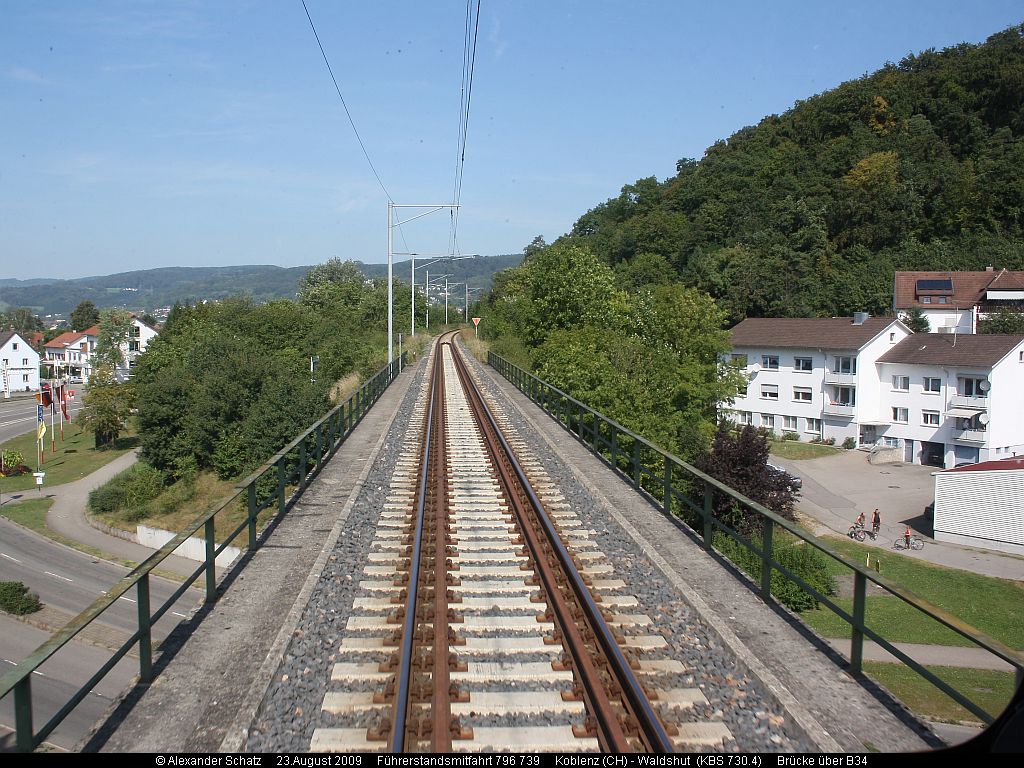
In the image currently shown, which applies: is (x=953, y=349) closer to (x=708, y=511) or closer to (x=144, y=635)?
(x=708, y=511)

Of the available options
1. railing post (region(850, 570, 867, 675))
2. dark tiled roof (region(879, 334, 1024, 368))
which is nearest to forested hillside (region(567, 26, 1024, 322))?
dark tiled roof (region(879, 334, 1024, 368))

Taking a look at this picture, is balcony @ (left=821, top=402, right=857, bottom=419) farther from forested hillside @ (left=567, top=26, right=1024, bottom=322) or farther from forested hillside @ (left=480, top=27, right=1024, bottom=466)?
forested hillside @ (left=567, top=26, right=1024, bottom=322)

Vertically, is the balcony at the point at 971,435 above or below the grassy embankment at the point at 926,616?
above

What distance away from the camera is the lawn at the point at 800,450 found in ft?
167

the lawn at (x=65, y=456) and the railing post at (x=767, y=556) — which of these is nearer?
the railing post at (x=767, y=556)

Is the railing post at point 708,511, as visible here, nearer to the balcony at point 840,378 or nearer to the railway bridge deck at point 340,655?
the railway bridge deck at point 340,655

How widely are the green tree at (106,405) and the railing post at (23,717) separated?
6390 centimetres

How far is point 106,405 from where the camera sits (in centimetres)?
6097

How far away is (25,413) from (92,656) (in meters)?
73.2

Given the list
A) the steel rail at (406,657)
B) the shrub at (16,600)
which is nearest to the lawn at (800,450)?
the shrub at (16,600)

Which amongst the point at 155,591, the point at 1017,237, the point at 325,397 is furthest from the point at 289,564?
the point at 1017,237

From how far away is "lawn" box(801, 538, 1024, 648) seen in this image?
65.5 feet

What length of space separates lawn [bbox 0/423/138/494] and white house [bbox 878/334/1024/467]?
5565 centimetres

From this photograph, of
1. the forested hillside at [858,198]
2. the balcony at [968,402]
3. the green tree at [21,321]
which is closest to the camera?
the balcony at [968,402]
